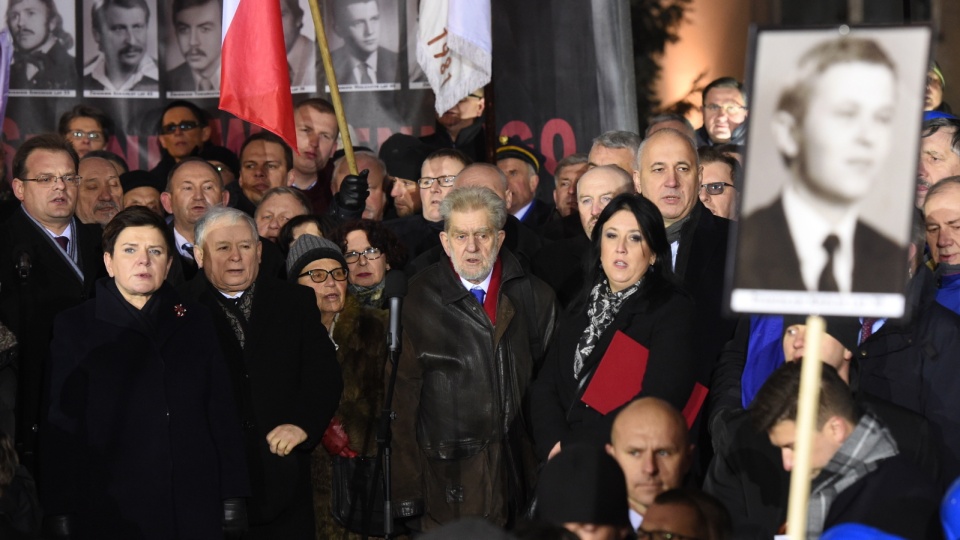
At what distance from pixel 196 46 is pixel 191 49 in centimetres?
4

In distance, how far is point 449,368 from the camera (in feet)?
23.8

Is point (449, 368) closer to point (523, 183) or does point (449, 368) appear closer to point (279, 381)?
point (279, 381)

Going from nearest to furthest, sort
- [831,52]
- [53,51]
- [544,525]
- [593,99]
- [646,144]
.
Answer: [831,52] → [544,525] → [646,144] → [593,99] → [53,51]

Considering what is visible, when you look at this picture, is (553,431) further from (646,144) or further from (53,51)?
(53,51)

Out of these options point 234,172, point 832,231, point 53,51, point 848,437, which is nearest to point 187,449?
point 848,437

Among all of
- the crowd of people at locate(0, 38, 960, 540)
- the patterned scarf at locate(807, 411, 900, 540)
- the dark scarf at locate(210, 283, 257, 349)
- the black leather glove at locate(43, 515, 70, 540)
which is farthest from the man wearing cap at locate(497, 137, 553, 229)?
the patterned scarf at locate(807, 411, 900, 540)

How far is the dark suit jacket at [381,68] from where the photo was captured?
36.7 ft

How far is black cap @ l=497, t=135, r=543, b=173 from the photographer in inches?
388

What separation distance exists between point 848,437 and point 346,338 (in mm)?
3273

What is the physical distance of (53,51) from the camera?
440 inches

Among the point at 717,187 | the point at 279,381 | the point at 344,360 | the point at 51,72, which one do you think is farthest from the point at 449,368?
the point at 51,72

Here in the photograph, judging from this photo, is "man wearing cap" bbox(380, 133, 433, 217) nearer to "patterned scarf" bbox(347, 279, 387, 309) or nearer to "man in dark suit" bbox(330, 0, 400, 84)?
"man in dark suit" bbox(330, 0, 400, 84)

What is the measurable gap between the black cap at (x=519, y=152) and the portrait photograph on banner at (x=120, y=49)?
112 inches

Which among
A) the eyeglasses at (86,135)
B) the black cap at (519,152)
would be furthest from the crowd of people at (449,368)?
the eyeglasses at (86,135)
